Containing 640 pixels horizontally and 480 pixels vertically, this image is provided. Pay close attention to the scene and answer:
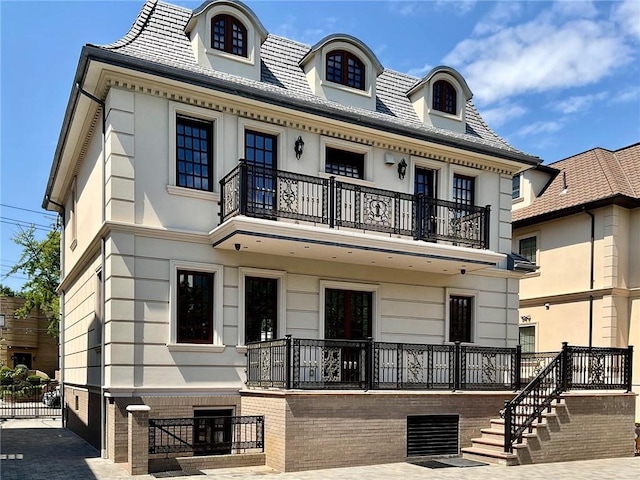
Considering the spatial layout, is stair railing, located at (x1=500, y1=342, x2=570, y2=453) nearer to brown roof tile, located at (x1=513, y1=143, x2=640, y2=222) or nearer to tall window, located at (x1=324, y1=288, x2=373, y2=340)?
tall window, located at (x1=324, y1=288, x2=373, y2=340)

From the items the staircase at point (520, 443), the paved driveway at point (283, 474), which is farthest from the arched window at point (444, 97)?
the paved driveway at point (283, 474)

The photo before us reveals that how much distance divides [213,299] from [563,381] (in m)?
7.98

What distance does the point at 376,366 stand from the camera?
506 inches

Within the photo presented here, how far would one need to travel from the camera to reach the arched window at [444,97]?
56.3ft

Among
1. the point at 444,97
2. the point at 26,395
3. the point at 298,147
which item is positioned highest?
the point at 444,97

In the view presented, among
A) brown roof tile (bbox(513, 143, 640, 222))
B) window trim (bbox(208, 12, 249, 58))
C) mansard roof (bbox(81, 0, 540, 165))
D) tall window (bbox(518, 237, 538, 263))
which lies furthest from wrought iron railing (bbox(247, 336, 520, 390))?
tall window (bbox(518, 237, 538, 263))

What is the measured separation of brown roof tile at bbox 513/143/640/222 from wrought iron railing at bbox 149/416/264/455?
14.8 m

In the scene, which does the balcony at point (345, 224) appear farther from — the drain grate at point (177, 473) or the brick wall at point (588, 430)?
the drain grate at point (177, 473)

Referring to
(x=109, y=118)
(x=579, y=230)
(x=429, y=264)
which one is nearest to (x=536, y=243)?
(x=579, y=230)

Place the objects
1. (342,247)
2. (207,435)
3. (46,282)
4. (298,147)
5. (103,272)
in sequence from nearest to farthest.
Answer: (103,272), (207,435), (342,247), (298,147), (46,282)

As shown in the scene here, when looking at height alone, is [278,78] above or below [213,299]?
above

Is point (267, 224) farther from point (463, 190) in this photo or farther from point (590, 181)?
point (590, 181)

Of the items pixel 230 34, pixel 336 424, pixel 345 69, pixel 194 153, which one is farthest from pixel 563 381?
pixel 230 34

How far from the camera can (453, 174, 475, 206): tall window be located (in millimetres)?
16641
